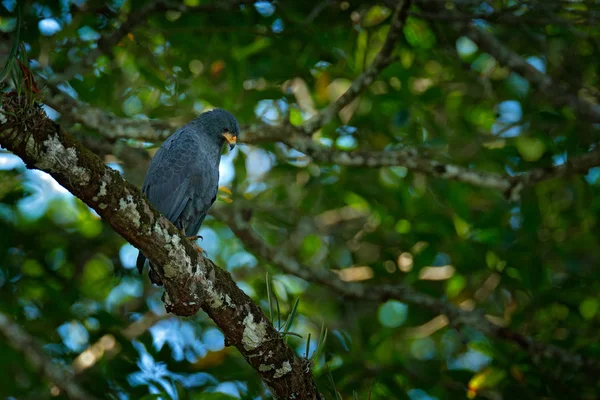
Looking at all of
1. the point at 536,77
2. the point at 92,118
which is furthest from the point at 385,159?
the point at 92,118

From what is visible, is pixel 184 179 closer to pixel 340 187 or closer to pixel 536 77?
pixel 340 187

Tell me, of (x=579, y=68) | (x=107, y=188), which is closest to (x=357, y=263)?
(x=579, y=68)

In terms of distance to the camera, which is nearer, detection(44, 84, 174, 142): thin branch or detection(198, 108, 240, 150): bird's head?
detection(44, 84, 174, 142): thin branch

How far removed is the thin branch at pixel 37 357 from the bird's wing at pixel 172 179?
160cm

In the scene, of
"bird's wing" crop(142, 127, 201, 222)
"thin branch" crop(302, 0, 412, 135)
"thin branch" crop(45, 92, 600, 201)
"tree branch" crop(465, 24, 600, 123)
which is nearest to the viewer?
"bird's wing" crop(142, 127, 201, 222)

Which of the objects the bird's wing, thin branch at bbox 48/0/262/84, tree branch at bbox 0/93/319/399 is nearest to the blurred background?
thin branch at bbox 48/0/262/84

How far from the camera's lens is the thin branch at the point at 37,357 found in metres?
4.73

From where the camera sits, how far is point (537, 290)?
16.9 feet

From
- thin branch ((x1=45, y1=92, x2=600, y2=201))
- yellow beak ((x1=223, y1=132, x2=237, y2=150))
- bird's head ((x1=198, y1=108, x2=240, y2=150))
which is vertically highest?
bird's head ((x1=198, y1=108, x2=240, y2=150))

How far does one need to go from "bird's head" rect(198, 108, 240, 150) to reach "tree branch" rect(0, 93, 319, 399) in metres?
1.94

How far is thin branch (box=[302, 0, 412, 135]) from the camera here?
4801mm

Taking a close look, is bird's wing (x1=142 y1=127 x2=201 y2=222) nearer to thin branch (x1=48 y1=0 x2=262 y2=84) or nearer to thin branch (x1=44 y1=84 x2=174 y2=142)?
thin branch (x1=44 y1=84 x2=174 y2=142)

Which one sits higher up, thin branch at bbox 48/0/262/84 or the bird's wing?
thin branch at bbox 48/0/262/84

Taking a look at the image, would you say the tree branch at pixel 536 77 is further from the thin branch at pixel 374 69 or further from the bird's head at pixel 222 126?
the bird's head at pixel 222 126
